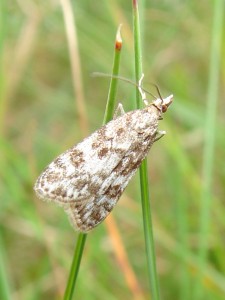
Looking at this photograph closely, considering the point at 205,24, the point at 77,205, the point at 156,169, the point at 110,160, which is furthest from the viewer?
the point at 156,169

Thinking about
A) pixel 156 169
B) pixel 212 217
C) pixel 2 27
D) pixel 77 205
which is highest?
pixel 156 169

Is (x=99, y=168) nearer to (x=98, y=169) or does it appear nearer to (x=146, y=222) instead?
(x=98, y=169)

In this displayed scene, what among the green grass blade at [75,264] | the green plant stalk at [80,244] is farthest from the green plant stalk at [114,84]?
the green grass blade at [75,264]

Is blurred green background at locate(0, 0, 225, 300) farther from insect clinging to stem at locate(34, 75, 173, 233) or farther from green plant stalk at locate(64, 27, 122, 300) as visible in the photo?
green plant stalk at locate(64, 27, 122, 300)

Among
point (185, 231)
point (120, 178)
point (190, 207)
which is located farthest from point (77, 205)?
point (190, 207)

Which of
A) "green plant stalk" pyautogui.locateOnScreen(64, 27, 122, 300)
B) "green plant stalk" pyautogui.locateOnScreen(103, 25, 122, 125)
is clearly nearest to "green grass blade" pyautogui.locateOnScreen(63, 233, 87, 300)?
"green plant stalk" pyautogui.locateOnScreen(64, 27, 122, 300)

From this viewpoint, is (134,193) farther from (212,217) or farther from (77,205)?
(77,205)

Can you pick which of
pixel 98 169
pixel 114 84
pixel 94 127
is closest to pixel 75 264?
pixel 114 84

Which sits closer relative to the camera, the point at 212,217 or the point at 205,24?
the point at 212,217
